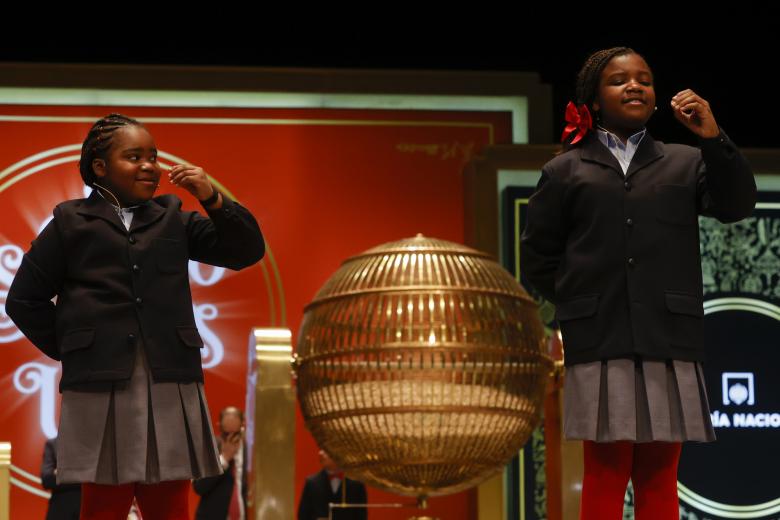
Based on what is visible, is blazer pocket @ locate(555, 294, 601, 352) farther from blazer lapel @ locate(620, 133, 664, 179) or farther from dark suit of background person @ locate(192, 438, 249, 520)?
dark suit of background person @ locate(192, 438, 249, 520)

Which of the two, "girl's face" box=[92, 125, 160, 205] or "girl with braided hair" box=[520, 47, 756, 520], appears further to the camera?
"girl's face" box=[92, 125, 160, 205]

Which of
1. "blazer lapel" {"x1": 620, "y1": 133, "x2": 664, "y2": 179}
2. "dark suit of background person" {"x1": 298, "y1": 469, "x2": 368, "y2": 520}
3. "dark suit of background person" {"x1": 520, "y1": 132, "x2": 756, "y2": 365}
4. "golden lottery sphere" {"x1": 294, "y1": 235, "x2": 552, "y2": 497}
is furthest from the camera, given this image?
"dark suit of background person" {"x1": 298, "y1": 469, "x2": 368, "y2": 520}

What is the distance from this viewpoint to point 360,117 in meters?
7.29

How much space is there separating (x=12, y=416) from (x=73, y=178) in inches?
50.0

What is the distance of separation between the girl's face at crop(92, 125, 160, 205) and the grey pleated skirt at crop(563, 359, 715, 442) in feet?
3.34

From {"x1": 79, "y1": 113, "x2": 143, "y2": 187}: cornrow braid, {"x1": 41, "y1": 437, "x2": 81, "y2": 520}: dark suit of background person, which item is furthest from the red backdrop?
{"x1": 79, "y1": 113, "x2": 143, "y2": 187}: cornrow braid

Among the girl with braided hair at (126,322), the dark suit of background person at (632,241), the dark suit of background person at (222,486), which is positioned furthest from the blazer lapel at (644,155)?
the dark suit of background person at (222,486)

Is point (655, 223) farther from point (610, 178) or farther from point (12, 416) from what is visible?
point (12, 416)

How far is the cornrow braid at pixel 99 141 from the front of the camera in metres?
3.01

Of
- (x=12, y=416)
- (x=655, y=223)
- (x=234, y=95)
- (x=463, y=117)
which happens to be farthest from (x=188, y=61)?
(x=655, y=223)

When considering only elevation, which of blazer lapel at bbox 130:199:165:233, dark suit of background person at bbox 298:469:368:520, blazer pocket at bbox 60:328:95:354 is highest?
blazer lapel at bbox 130:199:165:233

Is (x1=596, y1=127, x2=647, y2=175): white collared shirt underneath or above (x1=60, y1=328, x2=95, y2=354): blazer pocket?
above

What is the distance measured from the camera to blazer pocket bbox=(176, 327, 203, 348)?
112 inches

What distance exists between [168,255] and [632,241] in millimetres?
983
